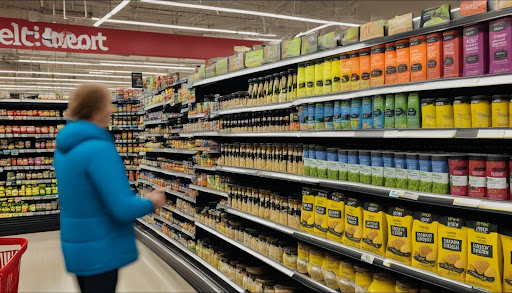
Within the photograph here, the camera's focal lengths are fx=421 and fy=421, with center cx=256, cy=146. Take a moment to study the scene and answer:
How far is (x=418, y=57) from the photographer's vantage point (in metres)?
2.30

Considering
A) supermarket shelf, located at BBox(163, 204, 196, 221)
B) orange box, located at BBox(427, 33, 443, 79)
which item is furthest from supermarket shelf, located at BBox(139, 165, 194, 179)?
orange box, located at BBox(427, 33, 443, 79)

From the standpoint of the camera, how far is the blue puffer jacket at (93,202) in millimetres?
1918

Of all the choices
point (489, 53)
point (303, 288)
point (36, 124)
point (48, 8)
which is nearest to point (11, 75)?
point (48, 8)

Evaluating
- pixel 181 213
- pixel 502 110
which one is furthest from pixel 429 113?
pixel 181 213

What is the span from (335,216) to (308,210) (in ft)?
1.03

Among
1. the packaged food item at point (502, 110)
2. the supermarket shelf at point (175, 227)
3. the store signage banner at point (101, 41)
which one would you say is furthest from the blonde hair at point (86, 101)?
the store signage banner at point (101, 41)

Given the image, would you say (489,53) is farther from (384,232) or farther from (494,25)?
(384,232)

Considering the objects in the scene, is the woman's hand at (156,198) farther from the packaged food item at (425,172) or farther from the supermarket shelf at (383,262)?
the packaged food item at (425,172)

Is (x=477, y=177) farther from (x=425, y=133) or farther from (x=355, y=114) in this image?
(x=355, y=114)

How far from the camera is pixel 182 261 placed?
5.29 metres

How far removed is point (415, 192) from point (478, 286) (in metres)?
0.55

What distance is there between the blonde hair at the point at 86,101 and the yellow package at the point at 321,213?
65.5 inches

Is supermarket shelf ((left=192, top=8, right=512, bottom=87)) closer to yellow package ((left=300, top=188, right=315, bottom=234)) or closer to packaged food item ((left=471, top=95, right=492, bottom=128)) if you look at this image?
packaged food item ((left=471, top=95, right=492, bottom=128))

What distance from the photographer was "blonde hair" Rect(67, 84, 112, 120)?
2.05 meters
